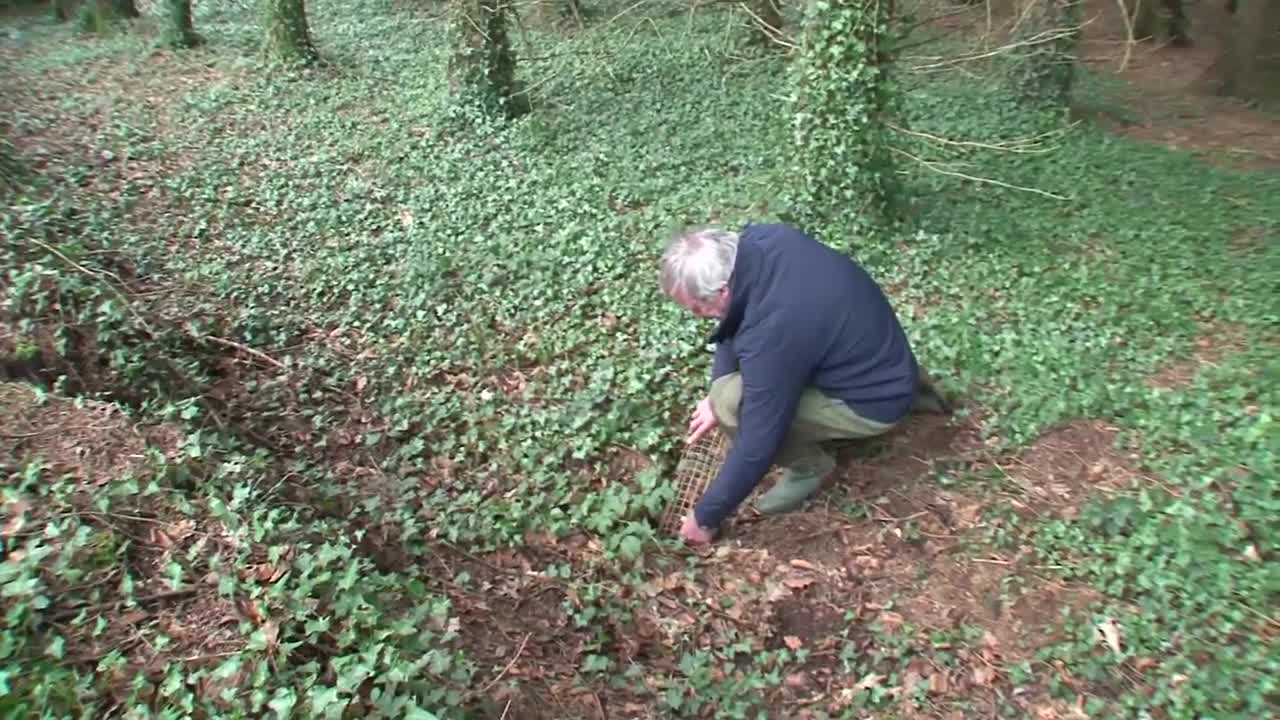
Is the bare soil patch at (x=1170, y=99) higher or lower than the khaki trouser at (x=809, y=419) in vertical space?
higher

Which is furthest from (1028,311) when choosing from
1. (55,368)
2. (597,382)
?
(55,368)

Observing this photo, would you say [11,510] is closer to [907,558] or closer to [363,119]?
[907,558]

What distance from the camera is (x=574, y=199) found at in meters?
6.98

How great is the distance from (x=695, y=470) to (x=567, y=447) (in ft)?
2.36

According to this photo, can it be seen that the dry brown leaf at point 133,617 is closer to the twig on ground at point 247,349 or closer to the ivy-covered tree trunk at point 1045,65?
the twig on ground at point 247,349

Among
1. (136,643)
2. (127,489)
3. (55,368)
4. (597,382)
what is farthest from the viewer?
(597,382)

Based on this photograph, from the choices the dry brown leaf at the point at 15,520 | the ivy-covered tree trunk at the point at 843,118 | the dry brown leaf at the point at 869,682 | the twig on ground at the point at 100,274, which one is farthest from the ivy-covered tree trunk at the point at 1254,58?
the dry brown leaf at the point at 15,520

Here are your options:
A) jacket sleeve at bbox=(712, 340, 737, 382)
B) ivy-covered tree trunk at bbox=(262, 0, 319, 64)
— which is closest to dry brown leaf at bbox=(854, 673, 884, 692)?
jacket sleeve at bbox=(712, 340, 737, 382)

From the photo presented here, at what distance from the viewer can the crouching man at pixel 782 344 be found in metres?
3.35

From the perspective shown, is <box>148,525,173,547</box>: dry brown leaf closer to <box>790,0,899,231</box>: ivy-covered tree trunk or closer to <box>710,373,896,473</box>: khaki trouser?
<box>710,373,896,473</box>: khaki trouser

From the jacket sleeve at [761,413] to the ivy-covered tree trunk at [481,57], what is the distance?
20.1ft

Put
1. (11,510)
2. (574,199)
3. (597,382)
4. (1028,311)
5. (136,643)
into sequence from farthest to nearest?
(574,199)
(1028,311)
(597,382)
(11,510)
(136,643)

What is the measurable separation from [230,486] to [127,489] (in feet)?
1.23

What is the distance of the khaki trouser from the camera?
12.4 ft
